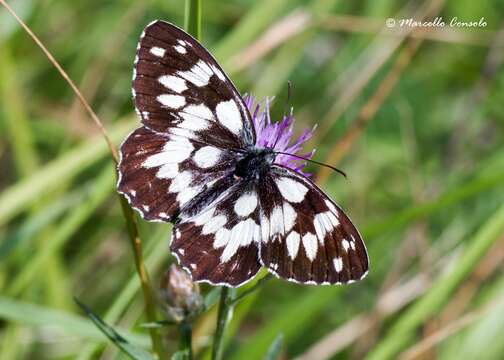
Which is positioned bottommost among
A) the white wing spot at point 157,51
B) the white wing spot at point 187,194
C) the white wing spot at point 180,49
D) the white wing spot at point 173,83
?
the white wing spot at point 187,194

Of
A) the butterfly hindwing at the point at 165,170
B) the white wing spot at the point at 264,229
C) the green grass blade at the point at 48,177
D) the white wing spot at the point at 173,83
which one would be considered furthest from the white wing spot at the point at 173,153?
the green grass blade at the point at 48,177

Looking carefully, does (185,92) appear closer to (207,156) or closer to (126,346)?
(207,156)

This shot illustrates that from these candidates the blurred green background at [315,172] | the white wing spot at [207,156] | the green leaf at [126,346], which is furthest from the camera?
the blurred green background at [315,172]

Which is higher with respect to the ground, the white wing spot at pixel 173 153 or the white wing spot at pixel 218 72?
the white wing spot at pixel 218 72

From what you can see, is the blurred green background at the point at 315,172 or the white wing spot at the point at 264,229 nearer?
the white wing spot at the point at 264,229

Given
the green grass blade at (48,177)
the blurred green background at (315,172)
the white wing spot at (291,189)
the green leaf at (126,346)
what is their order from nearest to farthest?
the green leaf at (126,346), the white wing spot at (291,189), the blurred green background at (315,172), the green grass blade at (48,177)

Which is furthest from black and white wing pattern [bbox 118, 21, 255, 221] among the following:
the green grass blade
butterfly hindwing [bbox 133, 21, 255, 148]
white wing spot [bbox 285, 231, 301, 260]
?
the green grass blade

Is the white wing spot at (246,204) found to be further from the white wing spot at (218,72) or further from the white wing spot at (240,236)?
the white wing spot at (218,72)
